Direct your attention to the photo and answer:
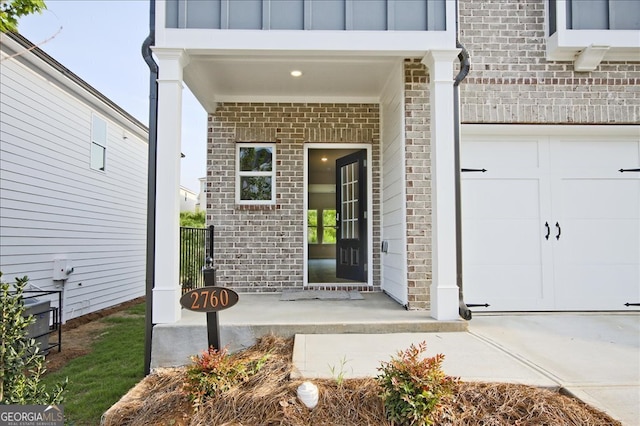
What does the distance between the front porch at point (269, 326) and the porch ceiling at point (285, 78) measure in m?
2.59

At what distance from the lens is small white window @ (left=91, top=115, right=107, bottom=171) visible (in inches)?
309

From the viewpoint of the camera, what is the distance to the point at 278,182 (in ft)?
18.2

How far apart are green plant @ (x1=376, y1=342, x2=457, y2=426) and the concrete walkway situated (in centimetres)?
36

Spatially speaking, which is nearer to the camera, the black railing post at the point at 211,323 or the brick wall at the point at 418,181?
the black railing post at the point at 211,323

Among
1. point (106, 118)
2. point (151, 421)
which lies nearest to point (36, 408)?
point (151, 421)

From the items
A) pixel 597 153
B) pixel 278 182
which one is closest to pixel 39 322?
pixel 278 182

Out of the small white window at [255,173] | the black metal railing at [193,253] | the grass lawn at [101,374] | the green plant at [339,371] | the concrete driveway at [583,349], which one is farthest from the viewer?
the small white window at [255,173]

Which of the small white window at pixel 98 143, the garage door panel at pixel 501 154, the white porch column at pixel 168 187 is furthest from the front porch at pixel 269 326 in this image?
the small white window at pixel 98 143

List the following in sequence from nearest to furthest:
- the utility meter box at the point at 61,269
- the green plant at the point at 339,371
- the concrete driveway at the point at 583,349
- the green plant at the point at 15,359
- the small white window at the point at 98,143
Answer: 1. the green plant at the point at 15,359
2. the concrete driveway at the point at 583,349
3. the green plant at the point at 339,371
4. the utility meter box at the point at 61,269
5. the small white window at the point at 98,143

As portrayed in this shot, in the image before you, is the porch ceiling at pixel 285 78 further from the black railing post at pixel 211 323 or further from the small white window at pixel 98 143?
the small white window at pixel 98 143

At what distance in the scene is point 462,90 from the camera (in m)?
4.31

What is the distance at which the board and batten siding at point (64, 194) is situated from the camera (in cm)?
569

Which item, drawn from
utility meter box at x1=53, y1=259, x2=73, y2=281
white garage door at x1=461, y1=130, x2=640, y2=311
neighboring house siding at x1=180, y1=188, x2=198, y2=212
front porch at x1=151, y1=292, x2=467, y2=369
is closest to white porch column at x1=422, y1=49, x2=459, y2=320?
front porch at x1=151, y1=292, x2=467, y2=369

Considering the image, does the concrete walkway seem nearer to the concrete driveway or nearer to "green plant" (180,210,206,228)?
Answer: the concrete driveway
